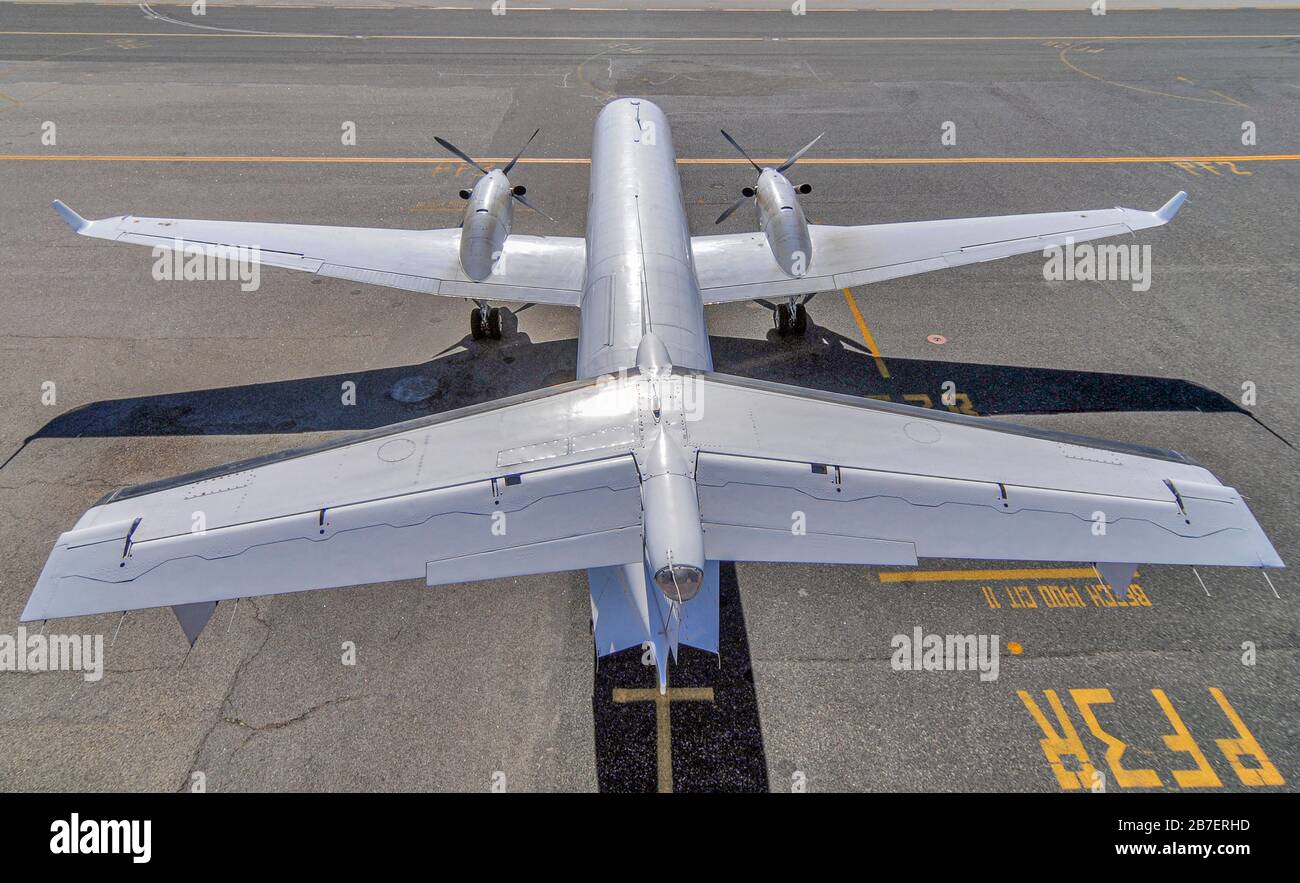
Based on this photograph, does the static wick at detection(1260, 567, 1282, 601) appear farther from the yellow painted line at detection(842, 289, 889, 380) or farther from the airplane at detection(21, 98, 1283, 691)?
the yellow painted line at detection(842, 289, 889, 380)

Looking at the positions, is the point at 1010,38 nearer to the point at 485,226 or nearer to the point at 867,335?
the point at 867,335

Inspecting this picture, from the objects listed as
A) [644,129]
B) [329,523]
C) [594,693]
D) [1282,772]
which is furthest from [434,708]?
[644,129]

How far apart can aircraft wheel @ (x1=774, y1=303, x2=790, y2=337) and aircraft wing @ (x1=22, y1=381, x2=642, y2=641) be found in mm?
10291

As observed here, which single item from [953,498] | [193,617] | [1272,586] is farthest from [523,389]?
[1272,586]

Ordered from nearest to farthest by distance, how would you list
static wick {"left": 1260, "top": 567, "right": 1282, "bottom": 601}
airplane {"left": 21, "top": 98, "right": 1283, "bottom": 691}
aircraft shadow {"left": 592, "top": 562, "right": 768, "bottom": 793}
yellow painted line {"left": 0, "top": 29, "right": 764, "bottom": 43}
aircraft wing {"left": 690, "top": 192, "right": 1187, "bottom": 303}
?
1. airplane {"left": 21, "top": 98, "right": 1283, "bottom": 691}
2. aircraft shadow {"left": 592, "top": 562, "right": 768, "bottom": 793}
3. static wick {"left": 1260, "top": 567, "right": 1282, "bottom": 601}
4. aircraft wing {"left": 690, "top": 192, "right": 1187, "bottom": 303}
5. yellow painted line {"left": 0, "top": 29, "right": 764, "bottom": 43}

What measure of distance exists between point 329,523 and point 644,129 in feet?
49.4

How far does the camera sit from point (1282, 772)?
9.30 meters

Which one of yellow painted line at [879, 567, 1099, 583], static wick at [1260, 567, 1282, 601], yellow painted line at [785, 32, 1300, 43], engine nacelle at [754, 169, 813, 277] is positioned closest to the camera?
static wick at [1260, 567, 1282, 601]

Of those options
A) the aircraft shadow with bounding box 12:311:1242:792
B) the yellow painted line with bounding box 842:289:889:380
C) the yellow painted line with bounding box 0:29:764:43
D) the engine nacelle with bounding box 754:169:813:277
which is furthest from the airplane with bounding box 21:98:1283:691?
the yellow painted line with bounding box 0:29:764:43

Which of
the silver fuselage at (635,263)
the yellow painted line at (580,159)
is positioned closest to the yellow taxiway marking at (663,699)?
the silver fuselage at (635,263)

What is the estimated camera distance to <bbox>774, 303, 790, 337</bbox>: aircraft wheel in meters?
17.4

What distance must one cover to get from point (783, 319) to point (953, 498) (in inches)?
422

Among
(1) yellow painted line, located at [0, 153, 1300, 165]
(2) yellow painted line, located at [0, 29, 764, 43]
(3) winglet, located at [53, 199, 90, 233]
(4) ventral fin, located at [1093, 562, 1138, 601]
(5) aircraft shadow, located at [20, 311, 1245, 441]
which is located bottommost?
(4) ventral fin, located at [1093, 562, 1138, 601]
